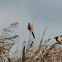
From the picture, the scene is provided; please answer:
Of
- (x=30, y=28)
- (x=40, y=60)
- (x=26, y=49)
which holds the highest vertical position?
(x=30, y=28)

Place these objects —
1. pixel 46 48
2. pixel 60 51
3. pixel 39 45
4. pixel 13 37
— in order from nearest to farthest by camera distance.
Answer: pixel 39 45 → pixel 46 48 → pixel 60 51 → pixel 13 37

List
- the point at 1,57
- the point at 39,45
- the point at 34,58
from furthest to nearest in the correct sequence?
the point at 1,57
the point at 39,45
the point at 34,58

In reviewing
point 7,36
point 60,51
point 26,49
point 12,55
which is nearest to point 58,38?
point 26,49

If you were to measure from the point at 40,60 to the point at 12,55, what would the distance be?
1.13 m

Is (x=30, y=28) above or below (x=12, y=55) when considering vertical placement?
above

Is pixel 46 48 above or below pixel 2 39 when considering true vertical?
below

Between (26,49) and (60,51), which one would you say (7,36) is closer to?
(60,51)

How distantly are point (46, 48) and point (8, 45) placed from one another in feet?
3.34

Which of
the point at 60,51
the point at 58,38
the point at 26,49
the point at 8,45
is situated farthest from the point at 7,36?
the point at 58,38

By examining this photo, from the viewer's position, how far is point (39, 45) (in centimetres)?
236

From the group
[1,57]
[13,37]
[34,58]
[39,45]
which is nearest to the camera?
[34,58]

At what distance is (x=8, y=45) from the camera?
3314 mm

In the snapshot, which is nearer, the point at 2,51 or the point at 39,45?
the point at 39,45

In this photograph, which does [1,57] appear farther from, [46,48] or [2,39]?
[46,48]
